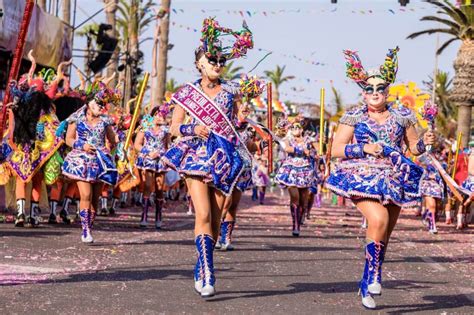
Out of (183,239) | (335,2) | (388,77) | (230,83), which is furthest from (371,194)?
(335,2)

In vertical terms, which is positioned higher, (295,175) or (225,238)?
(295,175)

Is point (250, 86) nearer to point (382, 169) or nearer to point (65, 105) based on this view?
point (382, 169)

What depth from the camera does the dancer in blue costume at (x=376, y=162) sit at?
7.65m

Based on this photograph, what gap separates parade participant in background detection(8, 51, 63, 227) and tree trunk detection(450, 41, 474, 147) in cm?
1923

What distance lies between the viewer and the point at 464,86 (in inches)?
1219

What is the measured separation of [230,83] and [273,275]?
210 centimetres

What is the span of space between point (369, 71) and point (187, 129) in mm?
1594

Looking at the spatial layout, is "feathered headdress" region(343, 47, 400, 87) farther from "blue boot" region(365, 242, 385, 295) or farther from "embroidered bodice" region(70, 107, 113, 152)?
"embroidered bodice" region(70, 107, 113, 152)

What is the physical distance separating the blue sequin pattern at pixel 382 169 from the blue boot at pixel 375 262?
354mm

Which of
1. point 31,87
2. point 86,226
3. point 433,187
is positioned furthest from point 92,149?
point 433,187

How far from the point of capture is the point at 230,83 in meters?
8.46

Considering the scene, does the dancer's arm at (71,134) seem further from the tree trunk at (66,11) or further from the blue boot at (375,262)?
the tree trunk at (66,11)

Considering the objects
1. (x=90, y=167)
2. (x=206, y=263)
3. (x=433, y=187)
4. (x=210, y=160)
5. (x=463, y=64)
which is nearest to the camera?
(x=206, y=263)

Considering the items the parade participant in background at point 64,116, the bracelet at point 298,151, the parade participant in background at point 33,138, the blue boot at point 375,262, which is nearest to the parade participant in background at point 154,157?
the parade participant in background at point 64,116
